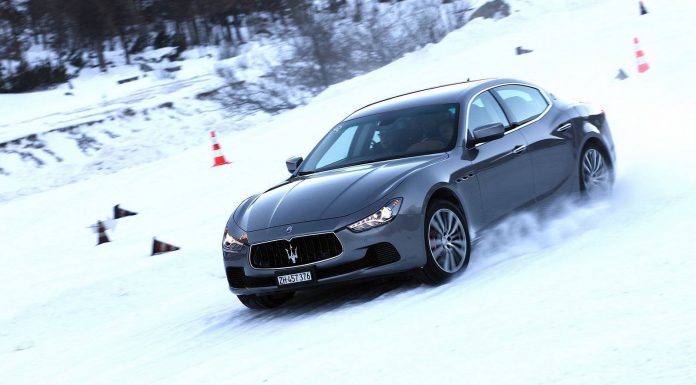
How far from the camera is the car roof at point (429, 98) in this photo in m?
8.97

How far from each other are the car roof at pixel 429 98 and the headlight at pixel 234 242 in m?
1.86

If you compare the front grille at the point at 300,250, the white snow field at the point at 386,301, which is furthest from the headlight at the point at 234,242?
the white snow field at the point at 386,301

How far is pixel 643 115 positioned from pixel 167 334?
32.3 feet

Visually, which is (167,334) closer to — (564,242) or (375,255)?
(375,255)

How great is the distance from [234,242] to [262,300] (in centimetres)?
58

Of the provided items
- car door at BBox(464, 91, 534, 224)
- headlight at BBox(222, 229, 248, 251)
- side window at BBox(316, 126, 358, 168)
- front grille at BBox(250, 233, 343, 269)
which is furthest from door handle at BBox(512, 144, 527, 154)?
headlight at BBox(222, 229, 248, 251)

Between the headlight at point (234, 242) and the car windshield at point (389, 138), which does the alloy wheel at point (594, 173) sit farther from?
the headlight at point (234, 242)

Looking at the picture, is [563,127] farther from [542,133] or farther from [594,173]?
[594,173]

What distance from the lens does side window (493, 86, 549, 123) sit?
30.8 feet

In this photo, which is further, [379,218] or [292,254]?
[292,254]

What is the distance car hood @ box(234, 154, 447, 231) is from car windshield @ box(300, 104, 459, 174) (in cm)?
24

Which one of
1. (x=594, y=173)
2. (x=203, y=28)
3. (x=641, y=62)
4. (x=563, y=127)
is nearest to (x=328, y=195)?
(x=563, y=127)

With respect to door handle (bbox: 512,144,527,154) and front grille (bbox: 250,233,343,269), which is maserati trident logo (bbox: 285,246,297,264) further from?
door handle (bbox: 512,144,527,154)

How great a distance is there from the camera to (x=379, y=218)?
744 centimetres
